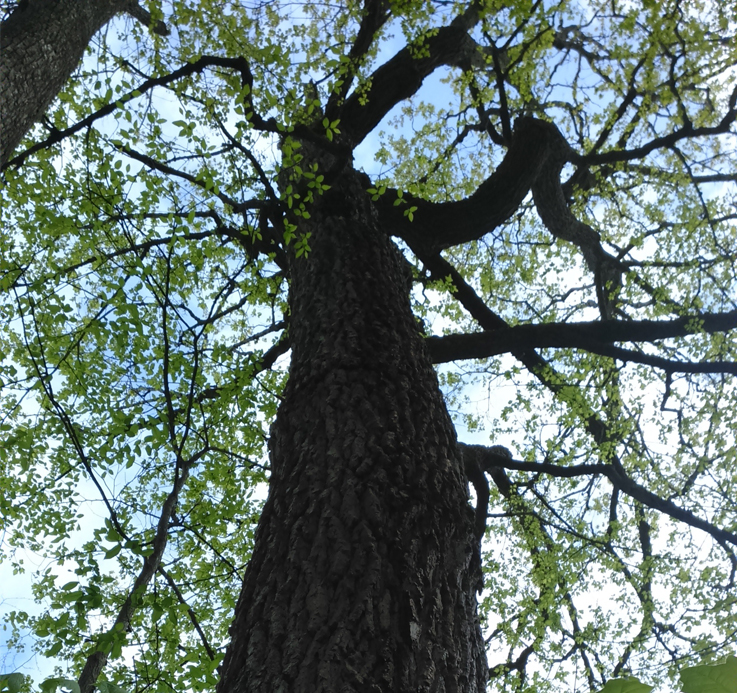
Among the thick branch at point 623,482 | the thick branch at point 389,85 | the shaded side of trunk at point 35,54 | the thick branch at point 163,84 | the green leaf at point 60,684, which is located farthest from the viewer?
the thick branch at point 389,85

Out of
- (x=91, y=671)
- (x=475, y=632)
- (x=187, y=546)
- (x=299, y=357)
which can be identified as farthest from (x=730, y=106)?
(x=91, y=671)

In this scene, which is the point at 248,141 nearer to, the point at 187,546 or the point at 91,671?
the point at 187,546

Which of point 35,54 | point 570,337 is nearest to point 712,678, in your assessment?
point 35,54

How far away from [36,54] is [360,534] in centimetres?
470

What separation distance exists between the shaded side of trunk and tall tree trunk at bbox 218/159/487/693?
2.81 m

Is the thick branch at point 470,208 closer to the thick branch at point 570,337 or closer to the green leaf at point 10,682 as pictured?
the thick branch at point 570,337

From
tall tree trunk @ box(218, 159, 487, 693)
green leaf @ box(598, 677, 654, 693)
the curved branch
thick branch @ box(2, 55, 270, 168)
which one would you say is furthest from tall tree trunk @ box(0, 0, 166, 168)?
green leaf @ box(598, 677, 654, 693)

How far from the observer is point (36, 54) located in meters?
4.29

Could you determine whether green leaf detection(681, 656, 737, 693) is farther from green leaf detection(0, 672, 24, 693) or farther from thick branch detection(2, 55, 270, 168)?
thick branch detection(2, 55, 270, 168)

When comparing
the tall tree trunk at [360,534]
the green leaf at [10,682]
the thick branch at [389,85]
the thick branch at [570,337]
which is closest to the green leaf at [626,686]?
the green leaf at [10,682]

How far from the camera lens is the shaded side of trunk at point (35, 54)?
3988 mm

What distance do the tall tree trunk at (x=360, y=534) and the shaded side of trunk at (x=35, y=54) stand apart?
281 cm

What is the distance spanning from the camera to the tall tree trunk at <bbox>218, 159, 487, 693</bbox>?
1.68 metres

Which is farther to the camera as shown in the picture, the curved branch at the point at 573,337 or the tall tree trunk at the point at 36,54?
the curved branch at the point at 573,337
